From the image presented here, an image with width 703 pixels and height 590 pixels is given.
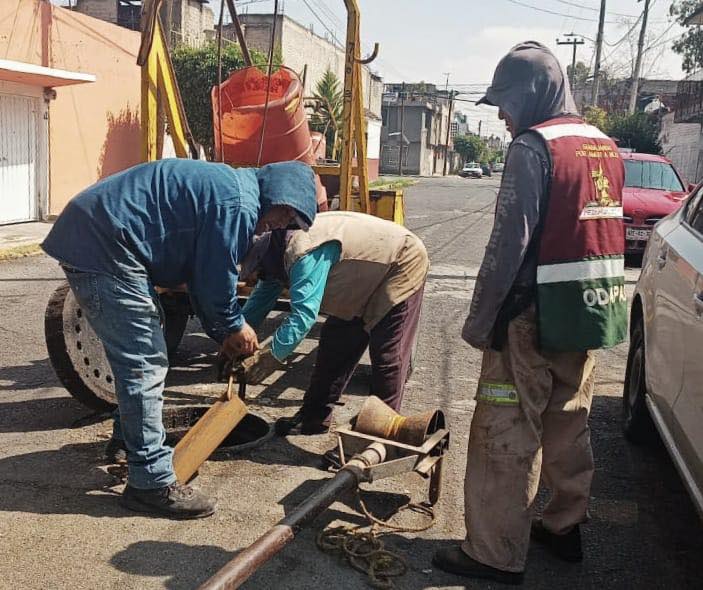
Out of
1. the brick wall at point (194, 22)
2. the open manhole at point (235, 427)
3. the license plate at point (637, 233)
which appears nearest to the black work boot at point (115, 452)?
the open manhole at point (235, 427)

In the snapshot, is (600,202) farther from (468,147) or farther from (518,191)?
(468,147)

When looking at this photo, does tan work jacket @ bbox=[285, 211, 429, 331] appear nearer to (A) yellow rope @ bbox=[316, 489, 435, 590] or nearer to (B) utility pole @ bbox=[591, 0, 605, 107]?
(A) yellow rope @ bbox=[316, 489, 435, 590]

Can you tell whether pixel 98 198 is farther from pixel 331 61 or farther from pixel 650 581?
pixel 331 61

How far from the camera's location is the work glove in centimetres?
368

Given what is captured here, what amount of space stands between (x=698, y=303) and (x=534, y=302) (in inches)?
27.7

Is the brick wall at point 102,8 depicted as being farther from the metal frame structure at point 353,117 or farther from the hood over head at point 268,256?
the hood over head at point 268,256

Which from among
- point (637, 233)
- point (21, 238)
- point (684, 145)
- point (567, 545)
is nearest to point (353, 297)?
point (567, 545)

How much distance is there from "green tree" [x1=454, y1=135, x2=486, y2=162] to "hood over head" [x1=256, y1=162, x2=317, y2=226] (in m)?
89.7

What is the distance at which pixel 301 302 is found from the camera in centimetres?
364

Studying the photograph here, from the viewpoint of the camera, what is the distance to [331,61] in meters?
41.5

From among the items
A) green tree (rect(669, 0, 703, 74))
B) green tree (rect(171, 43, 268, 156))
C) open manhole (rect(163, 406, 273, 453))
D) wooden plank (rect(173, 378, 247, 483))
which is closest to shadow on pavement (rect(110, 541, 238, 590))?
wooden plank (rect(173, 378, 247, 483))

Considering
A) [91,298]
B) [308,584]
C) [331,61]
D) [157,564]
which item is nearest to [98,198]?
[91,298]

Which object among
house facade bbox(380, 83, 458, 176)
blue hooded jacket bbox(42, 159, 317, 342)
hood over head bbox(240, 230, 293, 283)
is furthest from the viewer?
house facade bbox(380, 83, 458, 176)

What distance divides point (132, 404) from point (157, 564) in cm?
67
